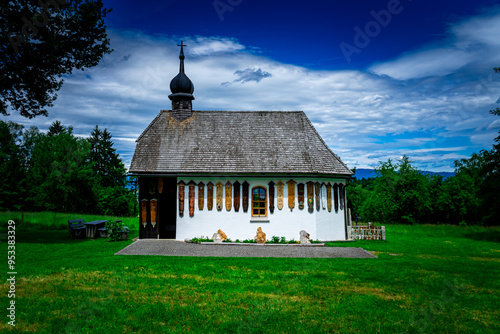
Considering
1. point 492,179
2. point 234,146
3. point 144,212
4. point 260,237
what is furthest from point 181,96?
point 492,179

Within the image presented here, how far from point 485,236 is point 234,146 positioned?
19086 millimetres

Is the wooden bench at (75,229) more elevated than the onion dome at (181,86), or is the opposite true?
the onion dome at (181,86)

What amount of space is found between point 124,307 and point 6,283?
400 centimetres

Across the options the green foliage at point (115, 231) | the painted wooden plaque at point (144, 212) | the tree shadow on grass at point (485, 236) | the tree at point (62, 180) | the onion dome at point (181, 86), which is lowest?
the tree shadow on grass at point (485, 236)

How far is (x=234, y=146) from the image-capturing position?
20.2 m

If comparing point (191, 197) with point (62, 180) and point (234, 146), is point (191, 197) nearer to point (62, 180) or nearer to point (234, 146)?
point (234, 146)

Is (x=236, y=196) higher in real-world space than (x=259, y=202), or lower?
higher

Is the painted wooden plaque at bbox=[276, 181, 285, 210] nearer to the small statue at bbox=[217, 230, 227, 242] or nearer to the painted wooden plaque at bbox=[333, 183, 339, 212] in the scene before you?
the painted wooden plaque at bbox=[333, 183, 339, 212]

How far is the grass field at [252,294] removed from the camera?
20.9 ft

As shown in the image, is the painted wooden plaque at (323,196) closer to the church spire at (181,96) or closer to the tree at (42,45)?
the church spire at (181,96)

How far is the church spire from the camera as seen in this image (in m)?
21.6

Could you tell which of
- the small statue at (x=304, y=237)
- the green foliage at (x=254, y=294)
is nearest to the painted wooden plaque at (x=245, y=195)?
the small statue at (x=304, y=237)

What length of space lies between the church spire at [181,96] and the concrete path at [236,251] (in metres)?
9.15

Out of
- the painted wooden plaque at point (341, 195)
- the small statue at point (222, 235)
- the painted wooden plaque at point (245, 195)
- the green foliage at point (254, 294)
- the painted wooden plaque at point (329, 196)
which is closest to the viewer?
the green foliage at point (254, 294)
